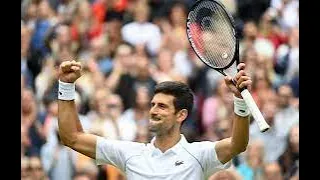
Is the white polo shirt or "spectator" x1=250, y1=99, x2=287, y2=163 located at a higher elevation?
the white polo shirt

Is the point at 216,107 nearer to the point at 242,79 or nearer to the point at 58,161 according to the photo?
the point at 58,161

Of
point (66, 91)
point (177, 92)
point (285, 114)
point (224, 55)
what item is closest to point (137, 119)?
point (285, 114)

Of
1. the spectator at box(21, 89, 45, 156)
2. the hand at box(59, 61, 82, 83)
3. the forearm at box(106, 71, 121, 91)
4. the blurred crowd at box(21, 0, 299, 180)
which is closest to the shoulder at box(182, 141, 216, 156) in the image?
the hand at box(59, 61, 82, 83)

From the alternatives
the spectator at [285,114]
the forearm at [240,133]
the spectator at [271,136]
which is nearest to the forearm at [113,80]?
the spectator at [271,136]

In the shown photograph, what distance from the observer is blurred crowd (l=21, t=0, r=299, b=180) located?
10.6 m

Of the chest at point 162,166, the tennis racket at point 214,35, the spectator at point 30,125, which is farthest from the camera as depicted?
the spectator at point 30,125

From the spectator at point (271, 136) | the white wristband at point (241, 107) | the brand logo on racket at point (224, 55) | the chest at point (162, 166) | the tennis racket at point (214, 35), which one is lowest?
the spectator at point (271, 136)

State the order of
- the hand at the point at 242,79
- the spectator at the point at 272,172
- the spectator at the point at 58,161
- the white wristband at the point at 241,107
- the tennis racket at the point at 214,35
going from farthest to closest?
the spectator at the point at 58,161 → the spectator at the point at 272,172 → the tennis racket at the point at 214,35 → the white wristband at the point at 241,107 → the hand at the point at 242,79

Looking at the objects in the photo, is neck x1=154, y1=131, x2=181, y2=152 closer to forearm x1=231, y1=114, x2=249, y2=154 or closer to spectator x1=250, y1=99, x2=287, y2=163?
forearm x1=231, y1=114, x2=249, y2=154

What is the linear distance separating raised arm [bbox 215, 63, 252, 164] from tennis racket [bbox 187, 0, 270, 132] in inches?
8.5

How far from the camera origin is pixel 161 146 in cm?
707

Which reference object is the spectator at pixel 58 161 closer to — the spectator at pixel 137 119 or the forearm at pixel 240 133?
the spectator at pixel 137 119

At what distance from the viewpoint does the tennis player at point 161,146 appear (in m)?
6.91
